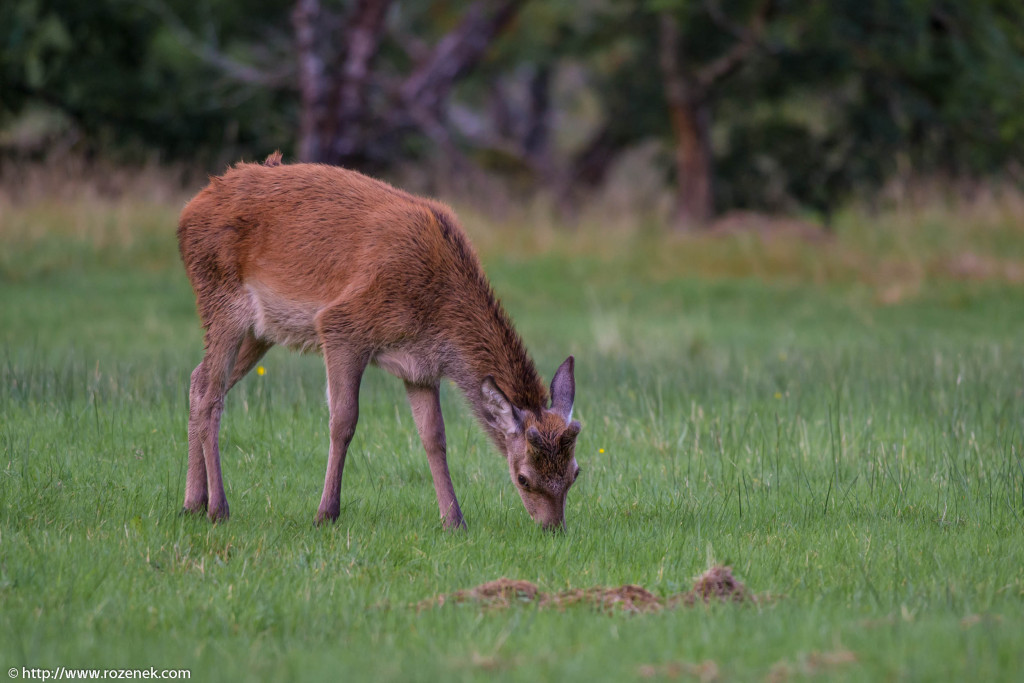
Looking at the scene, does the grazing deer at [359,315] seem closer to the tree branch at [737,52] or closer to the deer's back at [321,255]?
the deer's back at [321,255]

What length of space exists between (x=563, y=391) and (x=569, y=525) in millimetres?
753

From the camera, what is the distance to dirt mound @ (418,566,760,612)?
5.12 meters

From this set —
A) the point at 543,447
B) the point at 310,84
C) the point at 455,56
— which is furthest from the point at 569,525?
the point at 455,56

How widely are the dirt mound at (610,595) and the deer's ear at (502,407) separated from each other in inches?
53.9

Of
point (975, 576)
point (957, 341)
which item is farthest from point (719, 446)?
point (957, 341)

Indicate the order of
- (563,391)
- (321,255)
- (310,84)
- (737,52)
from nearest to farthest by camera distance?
(563,391), (321,255), (310,84), (737,52)

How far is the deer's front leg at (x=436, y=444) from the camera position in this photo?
6.67 meters

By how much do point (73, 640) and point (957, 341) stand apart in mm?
12430

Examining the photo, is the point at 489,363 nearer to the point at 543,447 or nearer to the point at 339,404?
the point at 543,447

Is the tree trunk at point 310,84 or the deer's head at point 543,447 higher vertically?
the tree trunk at point 310,84

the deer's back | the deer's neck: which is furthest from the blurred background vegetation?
the deer's neck

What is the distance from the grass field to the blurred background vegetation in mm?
11298

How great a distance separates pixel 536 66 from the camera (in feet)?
107

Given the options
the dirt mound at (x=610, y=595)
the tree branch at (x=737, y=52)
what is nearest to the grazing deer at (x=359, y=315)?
the dirt mound at (x=610, y=595)
